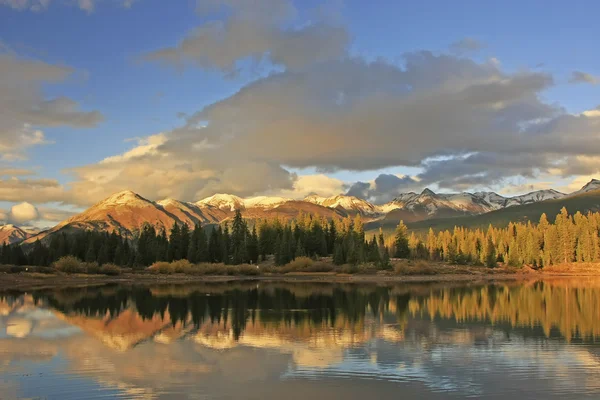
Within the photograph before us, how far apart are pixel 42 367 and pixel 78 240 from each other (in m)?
113

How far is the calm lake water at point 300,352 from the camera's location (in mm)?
19906

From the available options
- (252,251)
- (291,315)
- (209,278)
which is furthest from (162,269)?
(291,315)

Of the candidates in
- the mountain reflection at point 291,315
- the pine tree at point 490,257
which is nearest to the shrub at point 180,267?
the mountain reflection at point 291,315

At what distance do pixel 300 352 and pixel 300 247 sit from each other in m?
102

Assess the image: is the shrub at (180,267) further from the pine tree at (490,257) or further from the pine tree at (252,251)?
the pine tree at (490,257)

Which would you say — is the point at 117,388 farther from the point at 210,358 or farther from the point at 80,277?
the point at 80,277

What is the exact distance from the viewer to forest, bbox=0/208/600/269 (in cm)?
12350

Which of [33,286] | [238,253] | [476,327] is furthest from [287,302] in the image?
[238,253]

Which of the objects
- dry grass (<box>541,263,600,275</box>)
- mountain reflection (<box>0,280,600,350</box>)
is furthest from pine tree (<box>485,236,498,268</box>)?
mountain reflection (<box>0,280,600,350</box>)

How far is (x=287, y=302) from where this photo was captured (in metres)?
55.3

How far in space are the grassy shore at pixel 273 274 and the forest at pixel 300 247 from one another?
6.09 meters

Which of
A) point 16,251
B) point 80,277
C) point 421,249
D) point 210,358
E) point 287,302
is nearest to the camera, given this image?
point 210,358

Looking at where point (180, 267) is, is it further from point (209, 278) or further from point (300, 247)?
point (300, 247)

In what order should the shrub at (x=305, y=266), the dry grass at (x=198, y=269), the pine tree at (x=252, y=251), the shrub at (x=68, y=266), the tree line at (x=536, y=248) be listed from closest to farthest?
the shrub at (x=68, y=266)
the dry grass at (x=198, y=269)
the shrub at (x=305, y=266)
the pine tree at (x=252, y=251)
the tree line at (x=536, y=248)
